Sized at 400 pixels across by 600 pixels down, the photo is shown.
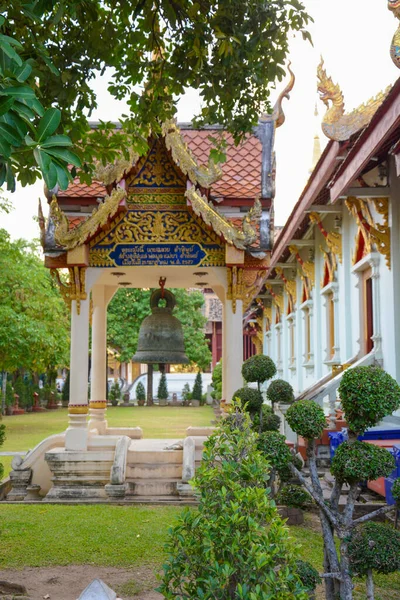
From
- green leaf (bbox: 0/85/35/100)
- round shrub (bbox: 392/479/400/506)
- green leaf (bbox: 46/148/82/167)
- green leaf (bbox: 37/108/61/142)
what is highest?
green leaf (bbox: 0/85/35/100)

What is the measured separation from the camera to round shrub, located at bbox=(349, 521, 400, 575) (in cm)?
329

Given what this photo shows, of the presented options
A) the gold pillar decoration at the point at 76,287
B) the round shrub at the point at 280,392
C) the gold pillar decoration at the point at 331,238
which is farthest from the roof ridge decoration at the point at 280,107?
the round shrub at the point at 280,392

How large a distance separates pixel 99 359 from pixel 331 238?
17.5 feet

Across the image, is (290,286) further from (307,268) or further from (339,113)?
(339,113)

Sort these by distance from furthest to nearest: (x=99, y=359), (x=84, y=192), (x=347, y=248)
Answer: (x=347, y=248) < (x=99, y=359) < (x=84, y=192)

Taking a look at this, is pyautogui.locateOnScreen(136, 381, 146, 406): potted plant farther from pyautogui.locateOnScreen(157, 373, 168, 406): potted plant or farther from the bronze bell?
the bronze bell

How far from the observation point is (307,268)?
16.0 m

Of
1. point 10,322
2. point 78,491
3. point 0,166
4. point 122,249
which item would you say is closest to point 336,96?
point 122,249

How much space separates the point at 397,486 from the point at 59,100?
147 inches

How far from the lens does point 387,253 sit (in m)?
9.20

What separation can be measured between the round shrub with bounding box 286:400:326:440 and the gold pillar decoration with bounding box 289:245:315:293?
1213 centimetres

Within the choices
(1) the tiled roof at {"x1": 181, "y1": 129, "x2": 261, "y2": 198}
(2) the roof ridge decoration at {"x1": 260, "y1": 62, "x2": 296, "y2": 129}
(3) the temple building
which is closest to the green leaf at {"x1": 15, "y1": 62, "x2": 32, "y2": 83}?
(3) the temple building

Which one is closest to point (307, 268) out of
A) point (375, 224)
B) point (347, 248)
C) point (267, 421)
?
point (347, 248)

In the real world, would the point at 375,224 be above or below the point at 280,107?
below
